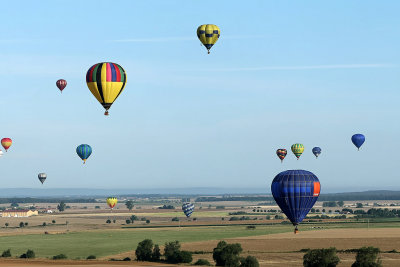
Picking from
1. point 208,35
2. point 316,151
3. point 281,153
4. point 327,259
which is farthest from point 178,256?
point 316,151

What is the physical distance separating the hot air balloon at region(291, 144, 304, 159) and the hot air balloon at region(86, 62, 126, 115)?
78.0 m

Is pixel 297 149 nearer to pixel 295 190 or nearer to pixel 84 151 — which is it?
pixel 84 151

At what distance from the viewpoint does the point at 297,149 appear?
531 ft

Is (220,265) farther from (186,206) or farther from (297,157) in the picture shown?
(186,206)

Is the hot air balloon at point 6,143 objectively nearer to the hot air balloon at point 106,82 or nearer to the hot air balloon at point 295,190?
the hot air balloon at point 106,82

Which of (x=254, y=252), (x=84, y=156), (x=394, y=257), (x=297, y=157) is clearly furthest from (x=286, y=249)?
(x=297, y=157)

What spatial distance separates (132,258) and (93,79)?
74.0 feet

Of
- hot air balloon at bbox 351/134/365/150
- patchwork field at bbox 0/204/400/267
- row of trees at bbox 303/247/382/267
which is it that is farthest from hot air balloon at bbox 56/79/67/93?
row of trees at bbox 303/247/382/267

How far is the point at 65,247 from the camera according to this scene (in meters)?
118

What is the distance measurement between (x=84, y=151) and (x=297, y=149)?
159ft

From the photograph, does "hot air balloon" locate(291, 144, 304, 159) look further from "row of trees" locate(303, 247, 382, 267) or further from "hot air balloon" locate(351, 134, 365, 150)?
"row of trees" locate(303, 247, 382, 267)

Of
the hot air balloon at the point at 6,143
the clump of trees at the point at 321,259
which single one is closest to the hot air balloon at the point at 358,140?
the hot air balloon at the point at 6,143

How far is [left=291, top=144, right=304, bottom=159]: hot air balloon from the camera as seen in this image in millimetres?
161250

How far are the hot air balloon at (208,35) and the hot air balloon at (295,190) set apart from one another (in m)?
23.0
